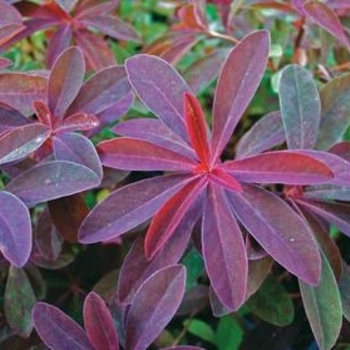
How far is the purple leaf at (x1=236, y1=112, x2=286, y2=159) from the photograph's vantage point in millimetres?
852

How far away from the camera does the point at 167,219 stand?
74 cm

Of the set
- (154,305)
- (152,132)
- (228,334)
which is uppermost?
(152,132)

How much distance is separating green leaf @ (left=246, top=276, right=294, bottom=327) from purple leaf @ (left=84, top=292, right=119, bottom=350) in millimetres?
212

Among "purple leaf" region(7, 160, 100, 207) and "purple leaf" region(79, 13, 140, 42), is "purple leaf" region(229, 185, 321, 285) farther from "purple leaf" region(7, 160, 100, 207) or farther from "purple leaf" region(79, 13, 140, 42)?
"purple leaf" region(79, 13, 140, 42)

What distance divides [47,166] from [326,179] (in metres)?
0.29

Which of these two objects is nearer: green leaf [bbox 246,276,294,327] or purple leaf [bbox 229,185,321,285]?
purple leaf [bbox 229,185,321,285]

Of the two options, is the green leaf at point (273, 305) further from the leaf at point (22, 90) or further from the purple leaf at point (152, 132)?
the leaf at point (22, 90)

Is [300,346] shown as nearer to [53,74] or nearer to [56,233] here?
[56,233]

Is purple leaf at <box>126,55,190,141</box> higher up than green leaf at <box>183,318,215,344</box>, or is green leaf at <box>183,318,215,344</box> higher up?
purple leaf at <box>126,55,190,141</box>

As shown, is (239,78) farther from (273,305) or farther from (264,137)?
(273,305)

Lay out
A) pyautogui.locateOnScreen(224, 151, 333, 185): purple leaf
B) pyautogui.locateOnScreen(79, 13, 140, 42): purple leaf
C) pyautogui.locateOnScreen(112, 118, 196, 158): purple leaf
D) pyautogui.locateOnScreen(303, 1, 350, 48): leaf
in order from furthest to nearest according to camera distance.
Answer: pyautogui.locateOnScreen(79, 13, 140, 42): purple leaf, pyautogui.locateOnScreen(303, 1, 350, 48): leaf, pyautogui.locateOnScreen(112, 118, 196, 158): purple leaf, pyautogui.locateOnScreen(224, 151, 333, 185): purple leaf

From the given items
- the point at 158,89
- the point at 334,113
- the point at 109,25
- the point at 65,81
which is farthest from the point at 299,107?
the point at 109,25

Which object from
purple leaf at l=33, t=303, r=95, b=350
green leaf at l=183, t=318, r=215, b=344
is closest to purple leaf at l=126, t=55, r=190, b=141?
purple leaf at l=33, t=303, r=95, b=350

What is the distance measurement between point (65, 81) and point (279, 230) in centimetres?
31
